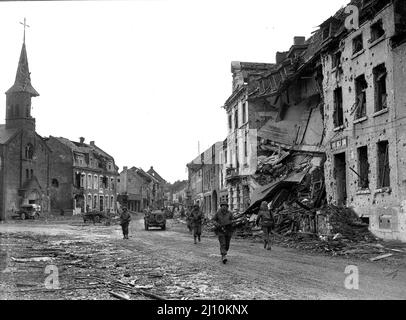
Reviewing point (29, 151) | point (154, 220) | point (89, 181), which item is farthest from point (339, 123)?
point (89, 181)

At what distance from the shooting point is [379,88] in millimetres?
19766

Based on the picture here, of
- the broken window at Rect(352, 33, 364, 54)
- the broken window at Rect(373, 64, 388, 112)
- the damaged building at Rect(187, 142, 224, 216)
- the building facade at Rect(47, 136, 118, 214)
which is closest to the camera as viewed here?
the broken window at Rect(373, 64, 388, 112)

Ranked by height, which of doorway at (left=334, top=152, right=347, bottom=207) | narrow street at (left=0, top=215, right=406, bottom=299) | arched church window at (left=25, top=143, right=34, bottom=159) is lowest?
narrow street at (left=0, top=215, right=406, bottom=299)

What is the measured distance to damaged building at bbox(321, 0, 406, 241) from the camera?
18.1 m

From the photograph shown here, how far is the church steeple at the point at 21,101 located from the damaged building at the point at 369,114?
5468 centimetres

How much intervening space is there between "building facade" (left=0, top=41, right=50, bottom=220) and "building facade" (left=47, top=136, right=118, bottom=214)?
4.41 metres

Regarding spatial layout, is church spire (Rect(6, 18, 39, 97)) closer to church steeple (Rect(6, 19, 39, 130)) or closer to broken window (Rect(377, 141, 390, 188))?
church steeple (Rect(6, 19, 39, 130))

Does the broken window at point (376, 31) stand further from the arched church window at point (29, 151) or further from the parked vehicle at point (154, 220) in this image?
the arched church window at point (29, 151)

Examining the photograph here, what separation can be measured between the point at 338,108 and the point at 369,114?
3.51m

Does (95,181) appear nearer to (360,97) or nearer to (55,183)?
(55,183)

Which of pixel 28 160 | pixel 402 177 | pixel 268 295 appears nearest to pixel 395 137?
pixel 402 177

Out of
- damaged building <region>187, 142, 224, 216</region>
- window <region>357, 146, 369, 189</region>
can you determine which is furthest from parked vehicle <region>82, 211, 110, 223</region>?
window <region>357, 146, 369, 189</region>

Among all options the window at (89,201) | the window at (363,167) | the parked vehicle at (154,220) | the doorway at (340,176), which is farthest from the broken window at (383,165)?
the window at (89,201)

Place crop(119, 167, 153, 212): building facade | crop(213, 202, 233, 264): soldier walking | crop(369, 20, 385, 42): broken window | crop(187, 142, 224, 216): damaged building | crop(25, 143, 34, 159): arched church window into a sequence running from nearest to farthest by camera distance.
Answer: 1. crop(213, 202, 233, 264): soldier walking
2. crop(369, 20, 385, 42): broken window
3. crop(187, 142, 224, 216): damaged building
4. crop(25, 143, 34, 159): arched church window
5. crop(119, 167, 153, 212): building facade
